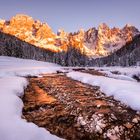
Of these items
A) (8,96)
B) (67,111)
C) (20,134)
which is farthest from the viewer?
(8,96)

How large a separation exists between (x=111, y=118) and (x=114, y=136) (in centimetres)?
218

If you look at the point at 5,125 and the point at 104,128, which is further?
the point at 104,128

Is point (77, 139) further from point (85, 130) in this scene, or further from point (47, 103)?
point (47, 103)

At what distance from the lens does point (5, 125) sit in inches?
387

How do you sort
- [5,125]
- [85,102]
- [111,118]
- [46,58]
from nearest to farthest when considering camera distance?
1. [5,125]
2. [111,118]
3. [85,102]
4. [46,58]

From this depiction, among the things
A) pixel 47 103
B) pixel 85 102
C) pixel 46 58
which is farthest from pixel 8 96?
pixel 46 58

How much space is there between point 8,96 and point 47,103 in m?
2.82

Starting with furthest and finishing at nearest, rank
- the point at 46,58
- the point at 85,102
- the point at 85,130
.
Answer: the point at 46,58, the point at 85,102, the point at 85,130

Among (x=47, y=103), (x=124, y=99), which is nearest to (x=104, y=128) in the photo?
(x=124, y=99)

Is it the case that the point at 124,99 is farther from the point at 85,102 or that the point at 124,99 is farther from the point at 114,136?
the point at 114,136

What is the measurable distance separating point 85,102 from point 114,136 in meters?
6.57

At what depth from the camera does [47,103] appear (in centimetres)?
1683

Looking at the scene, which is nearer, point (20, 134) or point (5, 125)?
point (20, 134)

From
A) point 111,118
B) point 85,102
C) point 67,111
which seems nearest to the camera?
point 111,118
